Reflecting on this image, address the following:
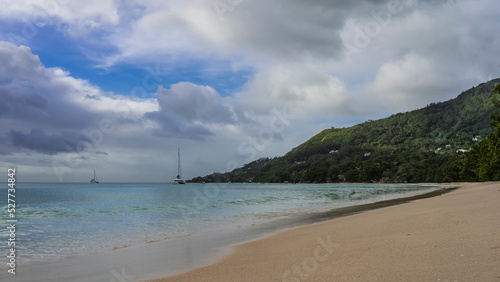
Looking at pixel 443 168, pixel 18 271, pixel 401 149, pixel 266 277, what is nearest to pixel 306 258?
pixel 266 277

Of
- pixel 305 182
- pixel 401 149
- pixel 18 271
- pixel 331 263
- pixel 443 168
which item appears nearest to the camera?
pixel 331 263

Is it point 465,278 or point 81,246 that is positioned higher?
point 465,278

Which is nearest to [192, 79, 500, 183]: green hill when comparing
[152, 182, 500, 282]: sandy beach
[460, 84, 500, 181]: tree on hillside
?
[460, 84, 500, 181]: tree on hillside

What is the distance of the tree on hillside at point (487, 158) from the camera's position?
42.2 m

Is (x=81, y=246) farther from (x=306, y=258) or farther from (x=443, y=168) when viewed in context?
(x=443, y=168)

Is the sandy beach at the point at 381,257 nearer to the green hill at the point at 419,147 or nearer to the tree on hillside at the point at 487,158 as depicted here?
the tree on hillside at the point at 487,158

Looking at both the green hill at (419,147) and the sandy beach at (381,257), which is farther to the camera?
the green hill at (419,147)

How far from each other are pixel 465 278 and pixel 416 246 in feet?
8.45

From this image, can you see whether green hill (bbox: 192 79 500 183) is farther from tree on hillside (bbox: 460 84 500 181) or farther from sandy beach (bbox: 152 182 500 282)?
sandy beach (bbox: 152 182 500 282)

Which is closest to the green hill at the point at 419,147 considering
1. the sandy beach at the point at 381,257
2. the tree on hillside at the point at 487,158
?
the tree on hillside at the point at 487,158

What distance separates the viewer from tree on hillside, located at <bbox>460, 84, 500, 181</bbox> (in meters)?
42.2

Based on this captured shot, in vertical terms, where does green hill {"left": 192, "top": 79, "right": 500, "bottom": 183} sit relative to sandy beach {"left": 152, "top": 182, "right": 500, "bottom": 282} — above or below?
above

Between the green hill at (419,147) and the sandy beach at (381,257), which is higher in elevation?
the green hill at (419,147)

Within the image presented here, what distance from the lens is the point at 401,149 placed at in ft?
586
